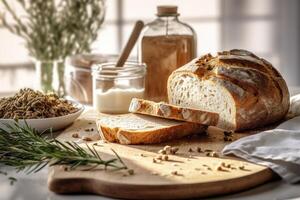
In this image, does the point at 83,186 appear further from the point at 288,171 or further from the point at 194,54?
the point at 194,54

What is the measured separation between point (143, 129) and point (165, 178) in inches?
14.1

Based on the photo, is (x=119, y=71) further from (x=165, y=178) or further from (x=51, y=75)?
(x=165, y=178)

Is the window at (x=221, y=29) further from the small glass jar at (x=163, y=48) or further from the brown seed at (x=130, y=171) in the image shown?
the brown seed at (x=130, y=171)

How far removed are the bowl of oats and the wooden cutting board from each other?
0.31 m

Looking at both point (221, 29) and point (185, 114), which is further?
point (221, 29)

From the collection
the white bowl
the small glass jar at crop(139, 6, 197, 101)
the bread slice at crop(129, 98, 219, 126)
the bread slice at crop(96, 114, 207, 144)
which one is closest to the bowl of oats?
the white bowl

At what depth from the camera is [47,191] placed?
56.0 inches

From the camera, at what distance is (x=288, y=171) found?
1.49m

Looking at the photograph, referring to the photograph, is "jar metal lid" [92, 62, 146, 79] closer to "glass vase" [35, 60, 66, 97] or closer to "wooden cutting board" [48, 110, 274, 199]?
"glass vase" [35, 60, 66, 97]

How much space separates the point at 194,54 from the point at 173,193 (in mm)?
1015

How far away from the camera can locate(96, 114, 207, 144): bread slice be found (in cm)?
171

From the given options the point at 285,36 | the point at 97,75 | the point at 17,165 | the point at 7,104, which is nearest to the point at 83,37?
the point at 97,75

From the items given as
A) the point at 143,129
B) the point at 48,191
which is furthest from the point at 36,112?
the point at 48,191

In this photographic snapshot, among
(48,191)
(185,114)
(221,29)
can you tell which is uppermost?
(221,29)
